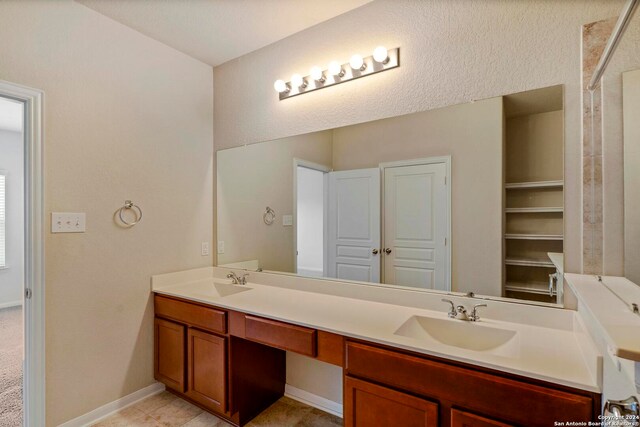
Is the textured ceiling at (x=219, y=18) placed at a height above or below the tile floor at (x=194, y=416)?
above

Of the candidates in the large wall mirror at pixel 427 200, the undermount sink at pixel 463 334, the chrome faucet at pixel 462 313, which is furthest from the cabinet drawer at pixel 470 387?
the large wall mirror at pixel 427 200

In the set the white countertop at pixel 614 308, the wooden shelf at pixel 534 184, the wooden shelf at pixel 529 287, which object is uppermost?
the wooden shelf at pixel 534 184

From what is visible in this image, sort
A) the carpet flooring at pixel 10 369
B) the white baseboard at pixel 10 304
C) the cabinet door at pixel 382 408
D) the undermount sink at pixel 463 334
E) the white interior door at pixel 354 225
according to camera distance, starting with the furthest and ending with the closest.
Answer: the white baseboard at pixel 10 304 → the carpet flooring at pixel 10 369 → the white interior door at pixel 354 225 → the undermount sink at pixel 463 334 → the cabinet door at pixel 382 408

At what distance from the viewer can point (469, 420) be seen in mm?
1092

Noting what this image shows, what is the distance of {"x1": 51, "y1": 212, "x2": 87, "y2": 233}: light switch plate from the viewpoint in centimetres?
177

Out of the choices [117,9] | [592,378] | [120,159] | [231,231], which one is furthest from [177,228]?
[592,378]

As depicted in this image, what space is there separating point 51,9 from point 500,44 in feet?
7.83

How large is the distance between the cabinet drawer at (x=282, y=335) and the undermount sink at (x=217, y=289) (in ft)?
1.81

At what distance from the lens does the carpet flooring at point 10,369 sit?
6.48 feet

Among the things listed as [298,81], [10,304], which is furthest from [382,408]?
[10,304]

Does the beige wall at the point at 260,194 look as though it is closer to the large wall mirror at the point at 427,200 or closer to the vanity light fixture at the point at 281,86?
the large wall mirror at the point at 427,200

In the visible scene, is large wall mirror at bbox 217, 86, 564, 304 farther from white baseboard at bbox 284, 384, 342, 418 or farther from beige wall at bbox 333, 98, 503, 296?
white baseboard at bbox 284, 384, 342, 418

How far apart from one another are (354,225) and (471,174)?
71 cm

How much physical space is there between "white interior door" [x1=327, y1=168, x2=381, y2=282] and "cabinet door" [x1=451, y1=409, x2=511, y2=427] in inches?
31.9
